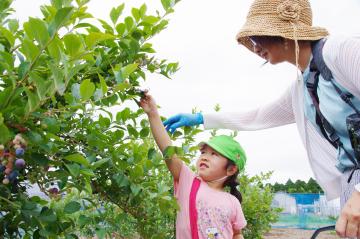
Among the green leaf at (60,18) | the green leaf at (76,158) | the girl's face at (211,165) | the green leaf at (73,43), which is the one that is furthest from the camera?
the girl's face at (211,165)

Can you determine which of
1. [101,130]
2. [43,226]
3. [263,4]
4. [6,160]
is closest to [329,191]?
[263,4]

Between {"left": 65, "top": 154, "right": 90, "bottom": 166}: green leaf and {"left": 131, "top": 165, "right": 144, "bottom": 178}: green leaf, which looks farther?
{"left": 131, "top": 165, "right": 144, "bottom": 178}: green leaf

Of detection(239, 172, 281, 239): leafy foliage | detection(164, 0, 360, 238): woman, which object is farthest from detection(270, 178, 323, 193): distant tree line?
detection(164, 0, 360, 238): woman

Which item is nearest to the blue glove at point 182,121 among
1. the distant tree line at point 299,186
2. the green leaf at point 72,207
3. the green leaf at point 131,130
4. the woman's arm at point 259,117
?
the woman's arm at point 259,117

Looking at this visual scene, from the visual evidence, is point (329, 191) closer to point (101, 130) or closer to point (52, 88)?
point (101, 130)

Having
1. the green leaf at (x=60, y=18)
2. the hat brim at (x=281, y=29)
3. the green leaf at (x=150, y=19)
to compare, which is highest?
the green leaf at (x=60, y=18)

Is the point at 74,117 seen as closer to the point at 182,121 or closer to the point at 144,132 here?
the point at 144,132

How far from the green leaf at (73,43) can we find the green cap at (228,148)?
4.66ft

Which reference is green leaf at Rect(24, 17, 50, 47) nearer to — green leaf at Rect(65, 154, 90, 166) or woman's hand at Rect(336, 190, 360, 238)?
green leaf at Rect(65, 154, 90, 166)

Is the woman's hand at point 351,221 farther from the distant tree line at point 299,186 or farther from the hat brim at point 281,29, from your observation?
the distant tree line at point 299,186

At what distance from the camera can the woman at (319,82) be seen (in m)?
1.50

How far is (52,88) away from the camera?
34.9 inches

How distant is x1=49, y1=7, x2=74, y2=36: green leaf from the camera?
30.7 inches

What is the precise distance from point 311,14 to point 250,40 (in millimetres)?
257
